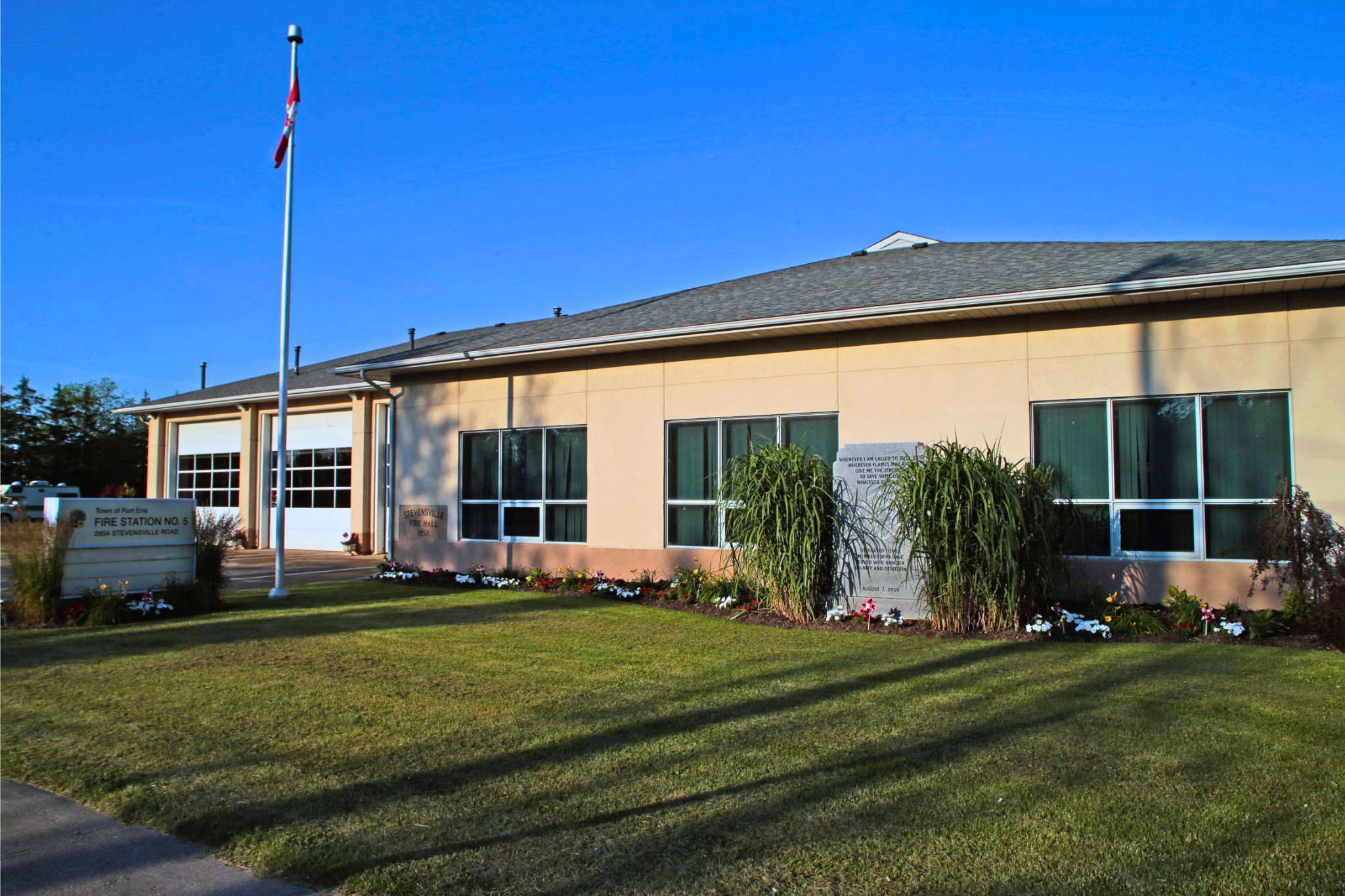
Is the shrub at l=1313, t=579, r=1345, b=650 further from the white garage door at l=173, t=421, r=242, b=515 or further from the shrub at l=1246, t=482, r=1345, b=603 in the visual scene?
the white garage door at l=173, t=421, r=242, b=515

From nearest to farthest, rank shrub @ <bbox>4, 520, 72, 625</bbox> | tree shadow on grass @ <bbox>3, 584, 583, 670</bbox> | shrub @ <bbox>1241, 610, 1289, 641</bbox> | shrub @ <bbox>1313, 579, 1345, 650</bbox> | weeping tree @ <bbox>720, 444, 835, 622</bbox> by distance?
1. shrub @ <bbox>1313, 579, 1345, 650</bbox>
2. shrub @ <bbox>1241, 610, 1289, 641</bbox>
3. tree shadow on grass @ <bbox>3, 584, 583, 670</bbox>
4. weeping tree @ <bbox>720, 444, 835, 622</bbox>
5. shrub @ <bbox>4, 520, 72, 625</bbox>

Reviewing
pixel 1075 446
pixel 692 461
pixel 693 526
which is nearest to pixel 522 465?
pixel 692 461

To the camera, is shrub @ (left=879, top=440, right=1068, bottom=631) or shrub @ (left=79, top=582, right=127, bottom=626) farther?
A: shrub @ (left=79, top=582, right=127, bottom=626)

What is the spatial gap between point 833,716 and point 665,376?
819 cm

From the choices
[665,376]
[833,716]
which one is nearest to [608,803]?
[833,716]

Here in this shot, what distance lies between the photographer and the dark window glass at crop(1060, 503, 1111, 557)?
10.5 meters

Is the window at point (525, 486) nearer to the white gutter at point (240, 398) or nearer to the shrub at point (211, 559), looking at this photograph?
the shrub at point (211, 559)

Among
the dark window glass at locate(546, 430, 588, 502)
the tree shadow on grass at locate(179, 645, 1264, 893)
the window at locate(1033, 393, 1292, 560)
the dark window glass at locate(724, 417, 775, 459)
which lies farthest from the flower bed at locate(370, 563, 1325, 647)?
the tree shadow on grass at locate(179, 645, 1264, 893)

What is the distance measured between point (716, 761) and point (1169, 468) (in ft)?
24.1

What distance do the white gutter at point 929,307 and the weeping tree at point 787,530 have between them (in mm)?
1832

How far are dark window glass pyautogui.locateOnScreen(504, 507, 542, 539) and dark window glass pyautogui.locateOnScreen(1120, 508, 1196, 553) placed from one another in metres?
8.52

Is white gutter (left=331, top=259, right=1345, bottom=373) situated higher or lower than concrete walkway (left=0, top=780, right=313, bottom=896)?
higher

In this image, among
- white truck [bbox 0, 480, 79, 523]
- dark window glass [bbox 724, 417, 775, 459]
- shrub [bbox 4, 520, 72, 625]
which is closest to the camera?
shrub [bbox 4, 520, 72, 625]

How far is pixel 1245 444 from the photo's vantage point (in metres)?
9.96
